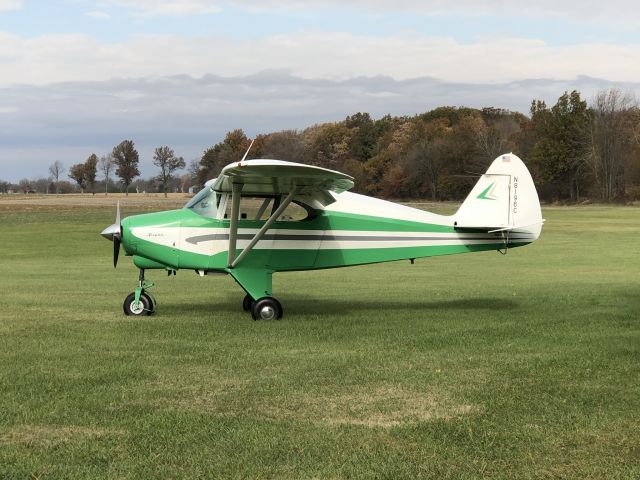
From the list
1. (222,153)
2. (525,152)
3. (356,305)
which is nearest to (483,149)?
(525,152)

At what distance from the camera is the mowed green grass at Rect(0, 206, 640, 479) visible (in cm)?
465

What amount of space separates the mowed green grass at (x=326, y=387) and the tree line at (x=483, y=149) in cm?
7190

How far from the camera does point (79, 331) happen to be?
9.66 m

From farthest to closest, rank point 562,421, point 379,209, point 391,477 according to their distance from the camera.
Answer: point 379,209, point 562,421, point 391,477

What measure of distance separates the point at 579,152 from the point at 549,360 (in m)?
89.7

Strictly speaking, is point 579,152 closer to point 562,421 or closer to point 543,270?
point 543,270

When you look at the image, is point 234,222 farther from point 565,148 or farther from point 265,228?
point 565,148

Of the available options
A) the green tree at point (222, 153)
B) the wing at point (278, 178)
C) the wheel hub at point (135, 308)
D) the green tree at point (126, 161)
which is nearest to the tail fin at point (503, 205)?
the wing at point (278, 178)

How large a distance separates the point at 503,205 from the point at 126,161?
15127 cm

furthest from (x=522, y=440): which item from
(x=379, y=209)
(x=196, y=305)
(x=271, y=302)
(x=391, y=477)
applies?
(x=196, y=305)

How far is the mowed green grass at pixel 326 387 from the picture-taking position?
15.3ft

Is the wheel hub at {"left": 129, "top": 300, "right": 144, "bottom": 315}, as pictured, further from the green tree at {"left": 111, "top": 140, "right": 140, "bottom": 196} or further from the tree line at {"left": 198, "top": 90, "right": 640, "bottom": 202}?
the green tree at {"left": 111, "top": 140, "right": 140, "bottom": 196}

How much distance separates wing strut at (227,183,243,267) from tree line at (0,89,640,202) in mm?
72680

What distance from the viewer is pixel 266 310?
1075 centimetres
